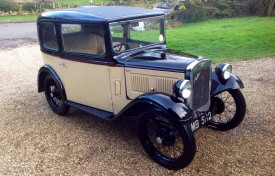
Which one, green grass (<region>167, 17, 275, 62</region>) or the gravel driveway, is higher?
green grass (<region>167, 17, 275, 62</region>)

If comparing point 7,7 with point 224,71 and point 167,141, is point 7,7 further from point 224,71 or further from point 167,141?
point 167,141

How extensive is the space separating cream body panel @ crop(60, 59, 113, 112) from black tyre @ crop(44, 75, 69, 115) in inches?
8.4

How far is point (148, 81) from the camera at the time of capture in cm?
377

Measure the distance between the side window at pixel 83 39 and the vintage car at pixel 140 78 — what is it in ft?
0.05

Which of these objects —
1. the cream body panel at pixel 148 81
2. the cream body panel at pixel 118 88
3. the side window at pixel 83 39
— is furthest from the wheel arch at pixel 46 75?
the cream body panel at pixel 148 81

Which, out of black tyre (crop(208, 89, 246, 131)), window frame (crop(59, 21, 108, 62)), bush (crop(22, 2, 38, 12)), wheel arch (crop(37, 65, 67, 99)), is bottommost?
black tyre (crop(208, 89, 246, 131))

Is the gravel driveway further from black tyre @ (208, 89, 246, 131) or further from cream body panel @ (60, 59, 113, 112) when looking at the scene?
cream body panel @ (60, 59, 113, 112)

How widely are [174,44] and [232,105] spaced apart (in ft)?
18.2

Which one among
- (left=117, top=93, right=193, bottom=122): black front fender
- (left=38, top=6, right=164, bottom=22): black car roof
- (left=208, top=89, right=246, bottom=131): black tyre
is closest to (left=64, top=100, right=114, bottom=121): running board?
(left=117, top=93, right=193, bottom=122): black front fender

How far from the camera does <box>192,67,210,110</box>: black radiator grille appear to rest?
12.0 feet

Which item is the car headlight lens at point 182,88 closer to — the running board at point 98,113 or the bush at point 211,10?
the running board at point 98,113

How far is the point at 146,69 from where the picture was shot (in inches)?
147

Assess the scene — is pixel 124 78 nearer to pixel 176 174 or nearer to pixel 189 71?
pixel 189 71

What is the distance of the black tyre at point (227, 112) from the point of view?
406 cm
